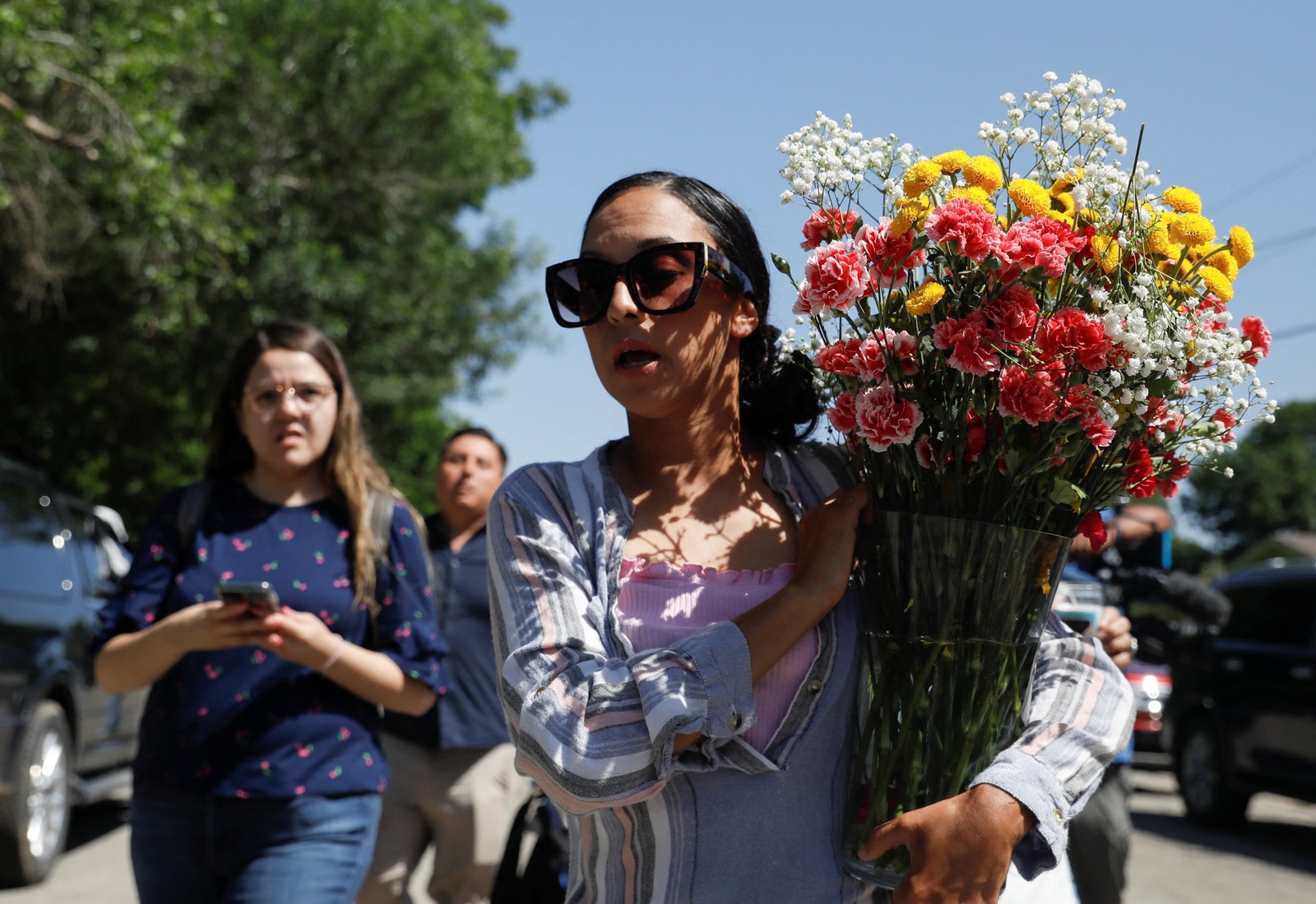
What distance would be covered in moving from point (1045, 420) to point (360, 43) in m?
17.1

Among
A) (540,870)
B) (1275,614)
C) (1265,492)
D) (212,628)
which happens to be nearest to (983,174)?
(212,628)

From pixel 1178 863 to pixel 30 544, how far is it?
7.31 meters

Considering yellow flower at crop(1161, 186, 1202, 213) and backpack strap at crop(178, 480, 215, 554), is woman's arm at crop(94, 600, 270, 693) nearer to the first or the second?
backpack strap at crop(178, 480, 215, 554)

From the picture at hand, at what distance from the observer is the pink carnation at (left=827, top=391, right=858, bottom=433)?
200 centimetres

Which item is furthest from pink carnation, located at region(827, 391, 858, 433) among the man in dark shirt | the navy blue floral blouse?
the man in dark shirt

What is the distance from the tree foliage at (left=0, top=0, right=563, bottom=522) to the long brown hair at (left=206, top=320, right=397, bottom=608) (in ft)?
25.3

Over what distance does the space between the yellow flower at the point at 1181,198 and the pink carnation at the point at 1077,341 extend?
250mm

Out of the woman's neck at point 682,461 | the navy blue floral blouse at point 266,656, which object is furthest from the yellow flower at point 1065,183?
the navy blue floral blouse at point 266,656

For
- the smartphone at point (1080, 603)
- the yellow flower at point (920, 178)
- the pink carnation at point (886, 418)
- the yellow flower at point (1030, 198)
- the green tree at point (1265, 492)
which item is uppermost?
the green tree at point (1265, 492)

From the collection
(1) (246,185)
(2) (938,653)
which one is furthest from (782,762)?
(1) (246,185)

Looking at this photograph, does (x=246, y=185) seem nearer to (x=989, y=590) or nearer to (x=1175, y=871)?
(x=1175, y=871)

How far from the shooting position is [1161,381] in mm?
1901

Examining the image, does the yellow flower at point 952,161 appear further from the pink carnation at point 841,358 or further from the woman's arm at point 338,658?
the woman's arm at point 338,658

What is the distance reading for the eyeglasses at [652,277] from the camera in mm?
2105
